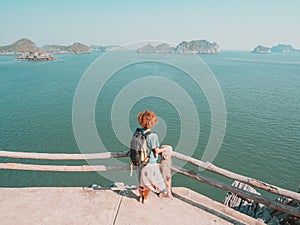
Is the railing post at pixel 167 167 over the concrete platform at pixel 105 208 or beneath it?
over

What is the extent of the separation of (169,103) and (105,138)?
13848 millimetres

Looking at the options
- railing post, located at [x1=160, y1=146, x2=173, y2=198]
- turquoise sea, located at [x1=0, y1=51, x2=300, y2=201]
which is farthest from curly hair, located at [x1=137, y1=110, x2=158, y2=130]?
turquoise sea, located at [x1=0, y1=51, x2=300, y2=201]

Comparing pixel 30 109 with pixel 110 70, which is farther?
pixel 110 70

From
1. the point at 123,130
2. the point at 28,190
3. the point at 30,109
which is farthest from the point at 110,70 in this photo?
the point at 28,190

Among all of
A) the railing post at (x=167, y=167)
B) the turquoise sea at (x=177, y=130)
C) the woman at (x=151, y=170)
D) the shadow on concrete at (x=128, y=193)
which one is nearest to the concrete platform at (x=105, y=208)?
the shadow on concrete at (x=128, y=193)

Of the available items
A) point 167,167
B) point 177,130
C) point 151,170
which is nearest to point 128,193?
point 151,170

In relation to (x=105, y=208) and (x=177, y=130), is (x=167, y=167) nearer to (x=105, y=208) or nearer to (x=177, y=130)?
(x=105, y=208)

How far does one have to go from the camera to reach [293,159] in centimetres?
1919

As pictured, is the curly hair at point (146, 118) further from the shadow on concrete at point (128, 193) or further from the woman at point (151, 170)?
the shadow on concrete at point (128, 193)

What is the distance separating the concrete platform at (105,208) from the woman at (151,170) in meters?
0.22

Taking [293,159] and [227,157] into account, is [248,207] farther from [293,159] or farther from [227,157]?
[293,159]

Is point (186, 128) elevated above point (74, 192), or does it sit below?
below

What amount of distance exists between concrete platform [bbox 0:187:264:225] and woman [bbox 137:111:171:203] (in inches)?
8.8

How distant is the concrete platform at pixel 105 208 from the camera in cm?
463
